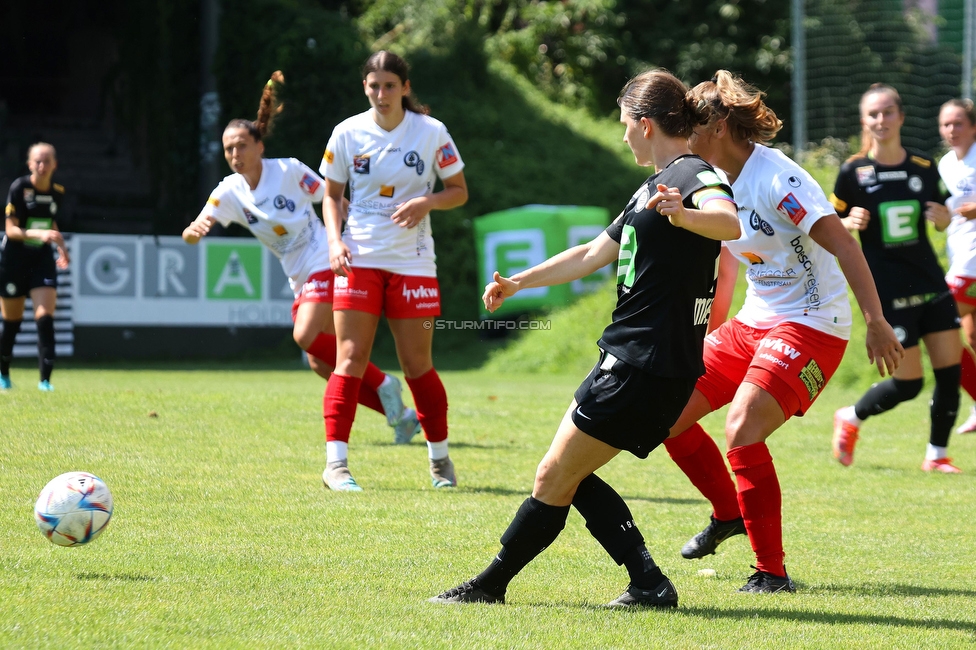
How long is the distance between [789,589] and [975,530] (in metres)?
1.80

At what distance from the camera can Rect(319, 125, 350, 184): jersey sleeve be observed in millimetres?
6441

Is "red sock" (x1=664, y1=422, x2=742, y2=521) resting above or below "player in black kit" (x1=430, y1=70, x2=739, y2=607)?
below

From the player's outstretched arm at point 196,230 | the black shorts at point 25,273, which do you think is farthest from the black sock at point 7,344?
the player's outstretched arm at point 196,230

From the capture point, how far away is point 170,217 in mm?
19453

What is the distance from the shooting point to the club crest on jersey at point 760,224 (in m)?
4.59

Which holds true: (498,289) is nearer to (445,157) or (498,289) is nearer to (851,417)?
Answer: (445,157)

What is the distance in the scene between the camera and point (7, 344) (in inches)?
430

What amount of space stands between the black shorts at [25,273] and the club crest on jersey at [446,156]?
575cm

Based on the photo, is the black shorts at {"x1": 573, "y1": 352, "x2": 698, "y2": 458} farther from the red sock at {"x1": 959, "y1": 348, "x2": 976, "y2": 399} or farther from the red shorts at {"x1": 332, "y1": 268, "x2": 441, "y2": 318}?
the red sock at {"x1": 959, "y1": 348, "x2": 976, "y2": 399}

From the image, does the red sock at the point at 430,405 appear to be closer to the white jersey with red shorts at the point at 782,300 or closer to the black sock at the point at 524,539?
the white jersey with red shorts at the point at 782,300

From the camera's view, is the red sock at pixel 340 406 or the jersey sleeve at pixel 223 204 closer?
the red sock at pixel 340 406

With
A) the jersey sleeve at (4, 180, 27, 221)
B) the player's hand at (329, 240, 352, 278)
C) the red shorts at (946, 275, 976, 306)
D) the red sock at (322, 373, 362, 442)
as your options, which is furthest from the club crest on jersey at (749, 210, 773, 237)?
the jersey sleeve at (4, 180, 27, 221)

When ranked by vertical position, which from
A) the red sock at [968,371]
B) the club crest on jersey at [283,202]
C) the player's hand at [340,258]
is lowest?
the red sock at [968,371]

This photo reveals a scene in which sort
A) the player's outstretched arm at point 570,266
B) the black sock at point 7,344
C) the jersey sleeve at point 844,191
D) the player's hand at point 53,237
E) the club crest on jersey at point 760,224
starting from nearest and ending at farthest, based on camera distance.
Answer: the player's outstretched arm at point 570,266 < the club crest on jersey at point 760,224 < the jersey sleeve at point 844,191 < the player's hand at point 53,237 < the black sock at point 7,344
